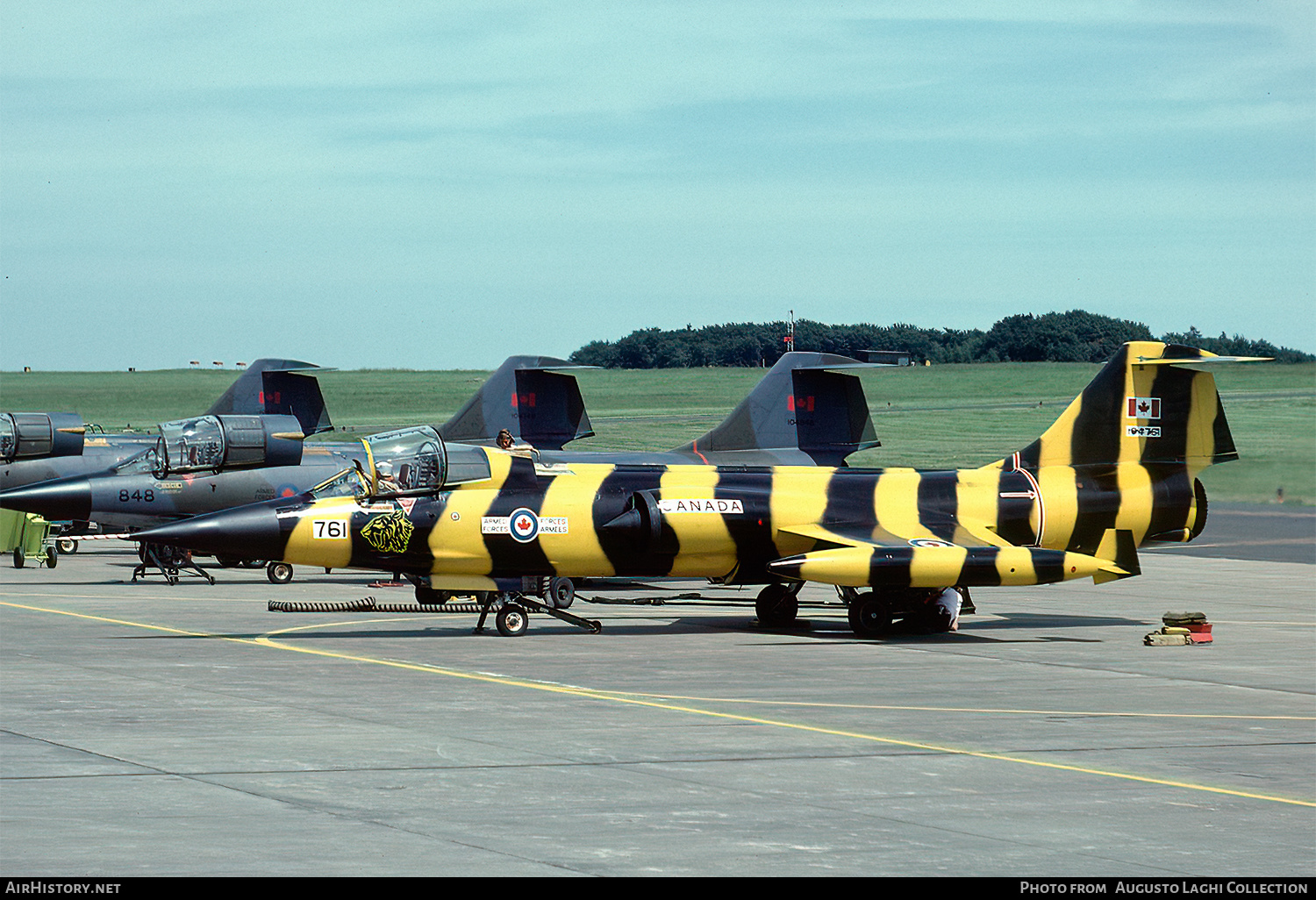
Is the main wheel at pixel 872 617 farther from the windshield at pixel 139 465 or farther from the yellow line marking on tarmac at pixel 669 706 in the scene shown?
the windshield at pixel 139 465

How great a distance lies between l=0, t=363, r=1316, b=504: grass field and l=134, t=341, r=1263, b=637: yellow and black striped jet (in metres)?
2.07

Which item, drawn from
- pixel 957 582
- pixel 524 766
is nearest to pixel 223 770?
pixel 524 766

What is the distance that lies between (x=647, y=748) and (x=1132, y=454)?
597 inches

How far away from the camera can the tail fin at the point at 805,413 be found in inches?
1601

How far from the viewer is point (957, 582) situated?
2383 centimetres

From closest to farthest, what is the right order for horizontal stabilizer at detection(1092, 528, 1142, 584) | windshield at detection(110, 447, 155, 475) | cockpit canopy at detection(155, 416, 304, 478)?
horizontal stabilizer at detection(1092, 528, 1142, 584)
cockpit canopy at detection(155, 416, 304, 478)
windshield at detection(110, 447, 155, 475)

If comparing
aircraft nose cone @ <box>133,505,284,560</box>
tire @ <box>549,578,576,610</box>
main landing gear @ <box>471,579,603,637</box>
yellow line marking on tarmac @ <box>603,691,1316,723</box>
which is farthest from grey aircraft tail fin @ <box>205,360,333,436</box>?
yellow line marking on tarmac @ <box>603,691,1316,723</box>

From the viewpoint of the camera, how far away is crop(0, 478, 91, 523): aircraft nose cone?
34.8m

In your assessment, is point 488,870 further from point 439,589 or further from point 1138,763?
point 439,589

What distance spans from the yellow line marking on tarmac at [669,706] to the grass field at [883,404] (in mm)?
14588

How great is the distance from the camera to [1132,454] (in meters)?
27.0

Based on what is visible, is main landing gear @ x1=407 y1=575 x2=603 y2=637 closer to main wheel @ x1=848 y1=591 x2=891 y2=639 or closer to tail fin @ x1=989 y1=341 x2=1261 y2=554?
main wheel @ x1=848 y1=591 x2=891 y2=639

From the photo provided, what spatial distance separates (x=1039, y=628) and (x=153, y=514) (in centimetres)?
2001

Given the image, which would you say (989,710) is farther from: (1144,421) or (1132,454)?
A: (1144,421)
